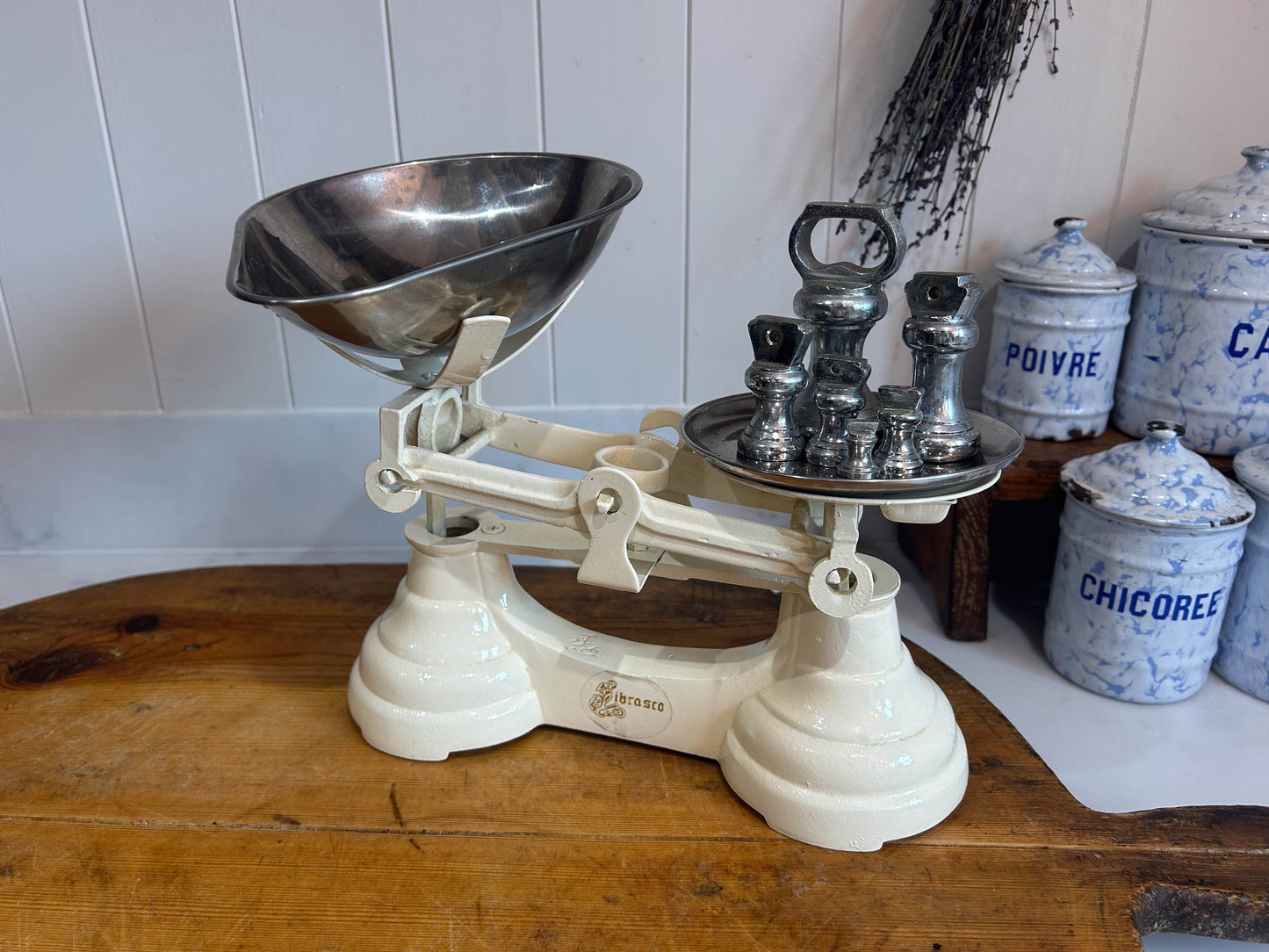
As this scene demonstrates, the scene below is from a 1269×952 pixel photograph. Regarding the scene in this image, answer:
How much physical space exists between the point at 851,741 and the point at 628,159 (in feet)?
2.56

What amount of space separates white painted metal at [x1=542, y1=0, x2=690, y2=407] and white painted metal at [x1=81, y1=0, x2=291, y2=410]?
15.9 inches

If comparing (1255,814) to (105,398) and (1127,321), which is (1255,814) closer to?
A: (1127,321)

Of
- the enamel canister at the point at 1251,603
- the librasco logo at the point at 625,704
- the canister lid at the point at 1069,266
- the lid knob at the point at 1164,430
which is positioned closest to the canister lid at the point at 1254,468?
the enamel canister at the point at 1251,603

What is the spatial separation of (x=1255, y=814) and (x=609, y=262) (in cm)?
92

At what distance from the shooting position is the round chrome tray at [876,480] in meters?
0.70

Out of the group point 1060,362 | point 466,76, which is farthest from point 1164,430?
A: point 466,76

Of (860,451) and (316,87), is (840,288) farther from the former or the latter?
(316,87)

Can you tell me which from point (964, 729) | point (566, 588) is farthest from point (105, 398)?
point (964, 729)

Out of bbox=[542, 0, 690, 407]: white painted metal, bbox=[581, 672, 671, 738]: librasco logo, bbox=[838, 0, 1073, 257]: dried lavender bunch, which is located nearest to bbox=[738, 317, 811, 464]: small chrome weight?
bbox=[581, 672, 671, 738]: librasco logo

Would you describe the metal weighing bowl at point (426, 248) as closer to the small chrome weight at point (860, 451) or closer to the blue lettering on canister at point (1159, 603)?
the small chrome weight at point (860, 451)

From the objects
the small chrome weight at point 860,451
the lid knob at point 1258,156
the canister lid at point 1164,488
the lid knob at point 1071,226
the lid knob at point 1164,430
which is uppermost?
the lid knob at point 1258,156

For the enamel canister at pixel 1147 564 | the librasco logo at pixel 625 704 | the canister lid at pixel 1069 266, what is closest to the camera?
the librasco logo at pixel 625 704

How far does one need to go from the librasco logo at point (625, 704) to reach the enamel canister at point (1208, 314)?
0.74 metres

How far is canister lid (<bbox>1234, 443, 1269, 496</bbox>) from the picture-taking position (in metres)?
1.03
